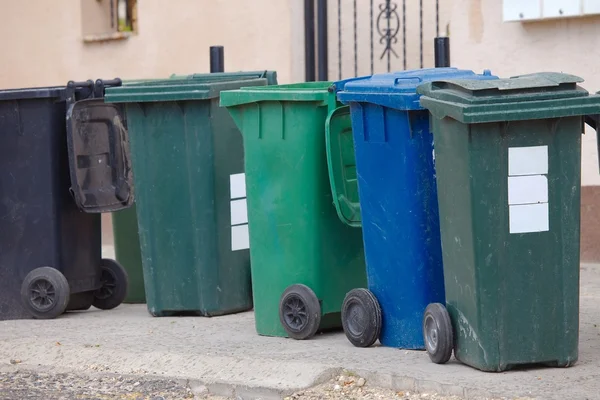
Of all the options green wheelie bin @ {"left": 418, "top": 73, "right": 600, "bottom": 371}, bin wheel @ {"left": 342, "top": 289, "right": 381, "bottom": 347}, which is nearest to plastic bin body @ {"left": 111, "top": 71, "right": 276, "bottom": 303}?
bin wheel @ {"left": 342, "top": 289, "right": 381, "bottom": 347}

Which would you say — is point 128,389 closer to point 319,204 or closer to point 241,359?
point 241,359

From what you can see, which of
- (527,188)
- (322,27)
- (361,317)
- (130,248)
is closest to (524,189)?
(527,188)

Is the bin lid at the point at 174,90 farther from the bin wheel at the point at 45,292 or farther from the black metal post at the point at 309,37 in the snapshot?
the black metal post at the point at 309,37

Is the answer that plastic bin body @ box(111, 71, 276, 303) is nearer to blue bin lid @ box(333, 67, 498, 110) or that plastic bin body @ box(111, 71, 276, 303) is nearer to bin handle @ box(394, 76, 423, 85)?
blue bin lid @ box(333, 67, 498, 110)

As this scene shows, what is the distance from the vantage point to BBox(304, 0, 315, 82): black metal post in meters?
10.4

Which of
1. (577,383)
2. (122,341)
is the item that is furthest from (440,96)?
(122,341)

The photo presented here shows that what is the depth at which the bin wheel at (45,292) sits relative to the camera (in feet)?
23.3

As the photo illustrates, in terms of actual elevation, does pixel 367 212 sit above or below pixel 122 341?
above

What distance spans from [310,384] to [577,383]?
3.73 ft

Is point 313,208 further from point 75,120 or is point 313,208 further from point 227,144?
point 75,120

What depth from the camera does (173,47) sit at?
11.1 metres

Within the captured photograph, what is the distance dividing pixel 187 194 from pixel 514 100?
2.48 meters

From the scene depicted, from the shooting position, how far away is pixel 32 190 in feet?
23.4

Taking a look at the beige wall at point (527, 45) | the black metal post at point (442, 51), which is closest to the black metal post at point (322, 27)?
the beige wall at point (527, 45)
